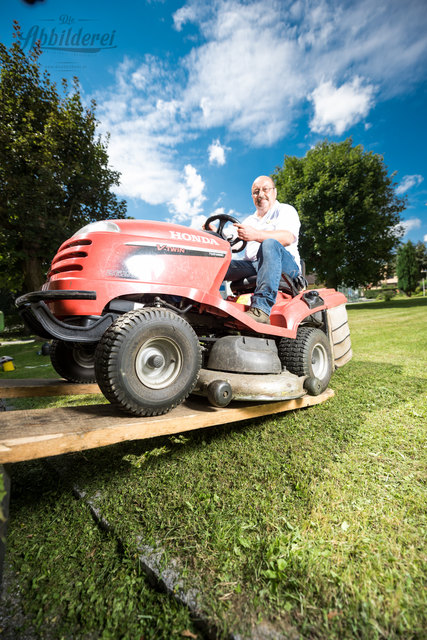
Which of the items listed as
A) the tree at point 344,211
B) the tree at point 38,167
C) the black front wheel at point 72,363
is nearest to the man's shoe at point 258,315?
the black front wheel at point 72,363

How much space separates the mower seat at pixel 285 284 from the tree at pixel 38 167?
36.0 ft

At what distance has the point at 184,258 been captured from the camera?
73.3 inches

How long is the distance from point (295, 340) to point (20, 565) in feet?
7.06

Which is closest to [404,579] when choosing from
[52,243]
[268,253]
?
[268,253]

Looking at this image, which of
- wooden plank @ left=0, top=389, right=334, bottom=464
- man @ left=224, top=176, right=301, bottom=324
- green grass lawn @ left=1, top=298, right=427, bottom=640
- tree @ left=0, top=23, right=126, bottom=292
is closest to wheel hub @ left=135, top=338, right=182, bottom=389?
wooden plank @ left=0, top=389, right=334, bottom=464

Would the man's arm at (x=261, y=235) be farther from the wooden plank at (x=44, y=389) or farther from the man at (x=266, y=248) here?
the wooden plank at (x=44, y=389)

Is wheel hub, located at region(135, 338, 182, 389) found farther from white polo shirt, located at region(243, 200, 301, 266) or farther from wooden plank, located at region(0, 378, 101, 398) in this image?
white polo shirt, located at region(243, 200, 301, 266)

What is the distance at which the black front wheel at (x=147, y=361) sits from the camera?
145cm

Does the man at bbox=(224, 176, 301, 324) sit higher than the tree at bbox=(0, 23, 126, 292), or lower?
lower

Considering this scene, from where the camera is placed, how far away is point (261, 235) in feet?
7.93

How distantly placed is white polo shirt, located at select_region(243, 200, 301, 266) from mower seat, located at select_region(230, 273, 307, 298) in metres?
0.17

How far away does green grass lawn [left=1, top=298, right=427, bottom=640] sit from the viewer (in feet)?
3.13

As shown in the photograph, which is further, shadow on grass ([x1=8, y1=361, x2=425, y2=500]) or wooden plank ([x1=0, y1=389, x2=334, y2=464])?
shadow on grass ([x1=8, y1=361, x2=425, y2=500])

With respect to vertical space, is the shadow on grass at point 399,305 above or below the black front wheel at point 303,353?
below
